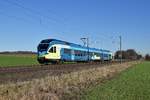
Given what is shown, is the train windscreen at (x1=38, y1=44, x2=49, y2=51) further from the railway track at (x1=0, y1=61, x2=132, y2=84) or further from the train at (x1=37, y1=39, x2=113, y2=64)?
the railway track at (x1=0, y1=61, x2=132, y2=84)

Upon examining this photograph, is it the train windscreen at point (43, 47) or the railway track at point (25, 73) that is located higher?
the train windscreen at point (43, 47)

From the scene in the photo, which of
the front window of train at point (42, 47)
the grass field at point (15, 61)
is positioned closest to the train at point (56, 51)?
the front window of train at point (42, 47)

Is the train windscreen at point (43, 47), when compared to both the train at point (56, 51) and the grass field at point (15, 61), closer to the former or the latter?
the train at point (56, 51)

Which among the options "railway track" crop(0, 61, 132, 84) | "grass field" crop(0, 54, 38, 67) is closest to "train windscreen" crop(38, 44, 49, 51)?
"grass field" crop(0, 54, 38, 67)

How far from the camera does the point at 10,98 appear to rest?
42.3 feet

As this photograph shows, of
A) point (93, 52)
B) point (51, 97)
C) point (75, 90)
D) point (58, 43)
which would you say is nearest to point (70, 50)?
point (58, 43)

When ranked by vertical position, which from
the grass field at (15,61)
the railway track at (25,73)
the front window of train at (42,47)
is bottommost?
the railway track at (25,73)

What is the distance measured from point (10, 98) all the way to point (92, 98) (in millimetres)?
3354

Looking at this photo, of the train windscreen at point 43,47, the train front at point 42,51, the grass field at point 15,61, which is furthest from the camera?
the grass field at point 15,61

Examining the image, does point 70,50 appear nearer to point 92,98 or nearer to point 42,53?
point 42,53

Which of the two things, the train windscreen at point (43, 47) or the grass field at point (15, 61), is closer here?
the train windscreen at point (43, 47)

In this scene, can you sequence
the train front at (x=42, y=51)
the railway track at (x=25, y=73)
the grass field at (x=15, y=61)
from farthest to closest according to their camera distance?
1. the grass field at (x=15, y=61)
2. the train front at (x=42, y=51)
3. the railway track at (x=25, y=73)

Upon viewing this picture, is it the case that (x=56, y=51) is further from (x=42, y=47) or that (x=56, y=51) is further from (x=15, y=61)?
(x=15, y=61)

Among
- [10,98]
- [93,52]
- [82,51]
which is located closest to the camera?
[10,98]
